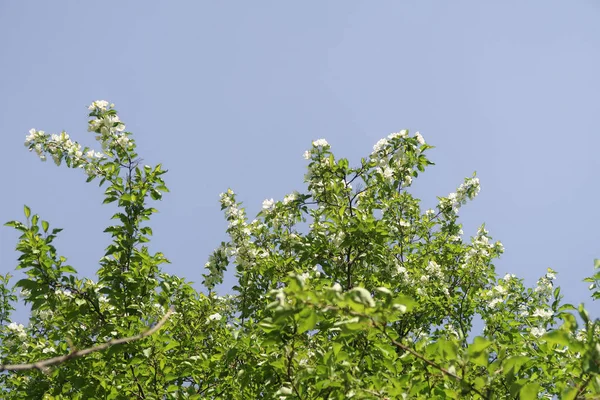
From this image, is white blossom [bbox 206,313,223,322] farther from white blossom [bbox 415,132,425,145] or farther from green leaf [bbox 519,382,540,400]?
green leaf [bbox 519,382,540,400]

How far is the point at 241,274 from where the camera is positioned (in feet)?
22.7

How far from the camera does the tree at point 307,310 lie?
224 cm

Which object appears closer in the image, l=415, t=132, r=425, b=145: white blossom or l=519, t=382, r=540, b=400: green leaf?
l=519, t=382, r=540, b=400: green leaf

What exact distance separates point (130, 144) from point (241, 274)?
2452mm

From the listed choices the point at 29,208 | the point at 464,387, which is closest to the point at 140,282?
the point at 29,208

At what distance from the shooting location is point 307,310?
200 centimetres

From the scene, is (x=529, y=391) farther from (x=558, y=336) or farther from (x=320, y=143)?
(x=320, y=143)

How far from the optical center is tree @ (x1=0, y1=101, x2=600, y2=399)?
7.36 ft

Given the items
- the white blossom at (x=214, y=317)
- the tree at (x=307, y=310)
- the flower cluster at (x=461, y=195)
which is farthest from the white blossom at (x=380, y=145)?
the white blossom at (x=214, y=317)

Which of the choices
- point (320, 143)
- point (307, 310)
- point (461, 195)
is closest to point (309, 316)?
point (307, 310)

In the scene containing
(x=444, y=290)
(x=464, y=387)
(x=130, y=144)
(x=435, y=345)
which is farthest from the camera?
(x=444, y=290)

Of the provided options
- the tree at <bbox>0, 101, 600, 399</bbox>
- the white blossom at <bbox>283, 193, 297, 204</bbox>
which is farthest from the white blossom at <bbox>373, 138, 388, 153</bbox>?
the white blossom at <bbox>283, 193, 297, 204</bbox>

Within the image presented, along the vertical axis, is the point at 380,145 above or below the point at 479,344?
above

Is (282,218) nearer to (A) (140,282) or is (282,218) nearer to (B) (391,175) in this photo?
(B) (391,175)
